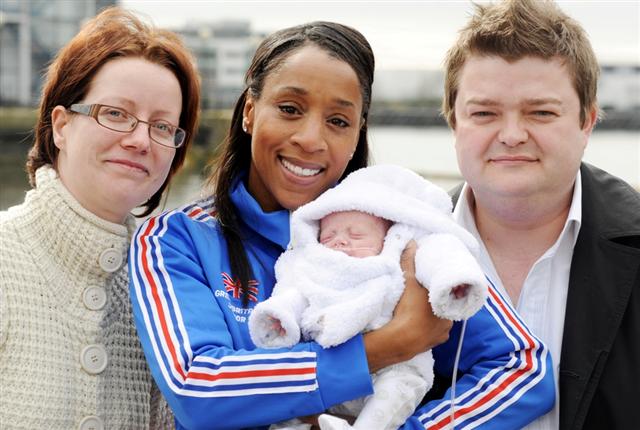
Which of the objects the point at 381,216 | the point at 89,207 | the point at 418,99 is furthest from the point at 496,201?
the point at 418,99

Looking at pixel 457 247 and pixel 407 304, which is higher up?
pixel 457 247

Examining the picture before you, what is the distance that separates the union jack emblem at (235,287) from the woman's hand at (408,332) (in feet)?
1.27

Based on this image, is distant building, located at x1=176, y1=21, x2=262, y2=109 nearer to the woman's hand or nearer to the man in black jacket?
the man in black jacket

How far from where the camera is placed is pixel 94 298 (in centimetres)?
248

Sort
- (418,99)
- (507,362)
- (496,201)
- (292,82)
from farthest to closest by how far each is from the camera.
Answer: (418,99) < (496,201) < (292,82) < (507,362)

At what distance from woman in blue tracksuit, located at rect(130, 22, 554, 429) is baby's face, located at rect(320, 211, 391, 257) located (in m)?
0.13

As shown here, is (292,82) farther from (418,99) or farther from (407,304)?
(418,99)

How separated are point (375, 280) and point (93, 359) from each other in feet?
2.96

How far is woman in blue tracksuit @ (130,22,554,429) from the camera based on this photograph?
204 centimetres

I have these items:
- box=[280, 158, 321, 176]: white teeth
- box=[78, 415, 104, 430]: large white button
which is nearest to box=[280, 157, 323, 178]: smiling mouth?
box=[280, 158, 321, 176]: white teeth

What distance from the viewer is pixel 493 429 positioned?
86.4 inches

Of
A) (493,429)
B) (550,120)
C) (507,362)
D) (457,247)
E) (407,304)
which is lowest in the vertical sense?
(493,429)

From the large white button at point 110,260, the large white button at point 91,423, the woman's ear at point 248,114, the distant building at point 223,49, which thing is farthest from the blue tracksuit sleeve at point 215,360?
the distant building at point 223,49

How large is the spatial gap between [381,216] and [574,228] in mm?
858
